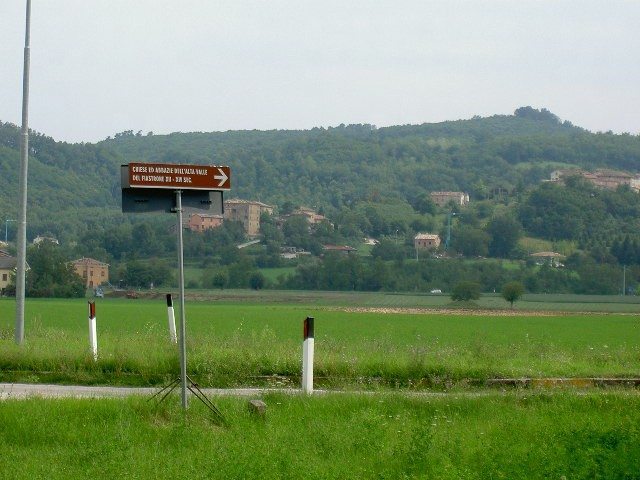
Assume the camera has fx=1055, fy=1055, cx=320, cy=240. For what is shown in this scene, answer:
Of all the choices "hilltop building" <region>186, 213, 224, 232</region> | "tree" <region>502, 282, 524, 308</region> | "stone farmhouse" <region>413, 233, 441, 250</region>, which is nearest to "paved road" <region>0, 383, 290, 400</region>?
"tree" <region>502, 282, 524, 308</region>

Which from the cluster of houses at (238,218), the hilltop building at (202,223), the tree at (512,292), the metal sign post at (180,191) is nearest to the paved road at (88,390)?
the metal sign post at (180,191)

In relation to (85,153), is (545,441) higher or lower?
lower

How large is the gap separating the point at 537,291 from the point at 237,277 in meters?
29.2

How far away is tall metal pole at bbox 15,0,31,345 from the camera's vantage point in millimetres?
19141

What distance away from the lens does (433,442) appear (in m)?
10.1

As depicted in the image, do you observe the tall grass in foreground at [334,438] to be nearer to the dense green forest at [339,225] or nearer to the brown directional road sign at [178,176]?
the brown directional road sign at [178,176]

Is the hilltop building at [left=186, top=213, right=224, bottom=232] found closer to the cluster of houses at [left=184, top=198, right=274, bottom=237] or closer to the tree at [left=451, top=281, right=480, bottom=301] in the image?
the cluster of houses at [left=184, top=198, right=274, bottom=237]

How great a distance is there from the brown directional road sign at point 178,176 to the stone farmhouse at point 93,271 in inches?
3369

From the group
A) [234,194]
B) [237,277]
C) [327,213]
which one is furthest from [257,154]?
[237,277]

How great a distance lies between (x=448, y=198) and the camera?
18038cm

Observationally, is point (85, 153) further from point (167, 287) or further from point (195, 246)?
point (167, 287)

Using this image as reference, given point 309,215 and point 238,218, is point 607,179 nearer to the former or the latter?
point 309,215

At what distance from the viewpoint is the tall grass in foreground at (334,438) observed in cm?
907

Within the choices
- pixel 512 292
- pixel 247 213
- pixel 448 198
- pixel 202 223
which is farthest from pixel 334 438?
pixel 448 198
